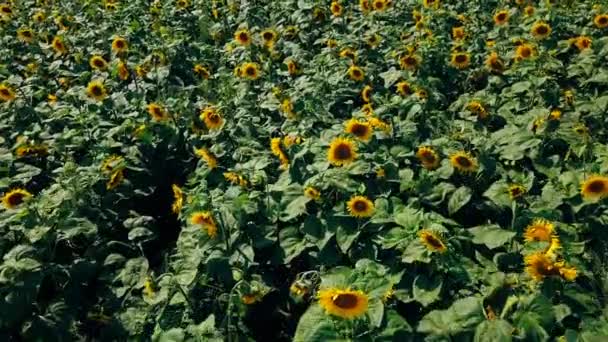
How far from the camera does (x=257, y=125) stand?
161 inches

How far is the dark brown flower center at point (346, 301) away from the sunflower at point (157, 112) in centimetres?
241

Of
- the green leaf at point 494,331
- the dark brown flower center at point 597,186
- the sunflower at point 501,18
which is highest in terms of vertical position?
the green leaf at point 494,331

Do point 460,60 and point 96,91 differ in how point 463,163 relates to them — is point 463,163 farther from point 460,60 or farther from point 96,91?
point 96,91

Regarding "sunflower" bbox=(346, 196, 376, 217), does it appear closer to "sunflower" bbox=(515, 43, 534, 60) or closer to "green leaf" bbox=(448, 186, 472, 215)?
"green leaf" bbox=(448, 186, 472, 215)

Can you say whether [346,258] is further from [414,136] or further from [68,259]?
[68,259]

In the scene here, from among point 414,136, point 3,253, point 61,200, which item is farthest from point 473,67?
point 3,253

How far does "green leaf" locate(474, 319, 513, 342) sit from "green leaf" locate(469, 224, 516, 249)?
0.62 meters

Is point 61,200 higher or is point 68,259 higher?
point 61,200

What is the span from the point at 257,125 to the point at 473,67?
6.44 feet

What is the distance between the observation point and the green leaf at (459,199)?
3.13m

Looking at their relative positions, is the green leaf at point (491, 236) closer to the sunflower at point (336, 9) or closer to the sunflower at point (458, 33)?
the sunflower at point (458, 33)

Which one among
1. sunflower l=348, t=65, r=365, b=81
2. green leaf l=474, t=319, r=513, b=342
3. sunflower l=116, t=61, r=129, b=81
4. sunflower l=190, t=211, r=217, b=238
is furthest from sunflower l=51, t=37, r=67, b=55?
green leaf l=474, t=319, r=513, b=342

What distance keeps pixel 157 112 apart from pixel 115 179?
2.24ft

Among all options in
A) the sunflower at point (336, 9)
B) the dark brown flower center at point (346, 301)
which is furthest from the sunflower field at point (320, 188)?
the sunflower at point (336, 9)
